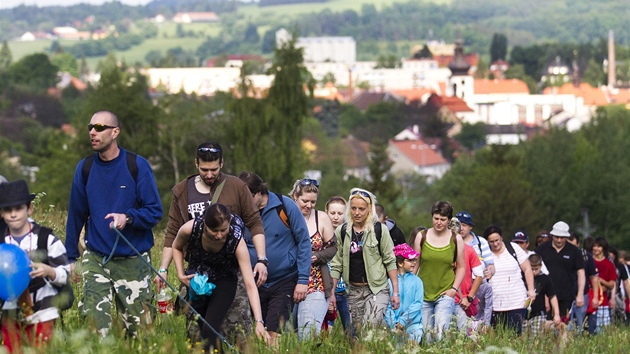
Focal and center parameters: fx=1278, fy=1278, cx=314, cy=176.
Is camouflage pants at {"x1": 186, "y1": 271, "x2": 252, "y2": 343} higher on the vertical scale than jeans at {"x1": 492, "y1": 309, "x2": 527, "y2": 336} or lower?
higher

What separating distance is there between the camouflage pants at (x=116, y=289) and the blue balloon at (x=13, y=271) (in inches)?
51.1

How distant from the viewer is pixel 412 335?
9.27 metres

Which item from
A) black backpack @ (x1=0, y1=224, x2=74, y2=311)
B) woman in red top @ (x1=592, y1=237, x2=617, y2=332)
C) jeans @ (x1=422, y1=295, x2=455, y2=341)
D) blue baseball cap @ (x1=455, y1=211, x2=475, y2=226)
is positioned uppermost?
black backpack @ (x1=0, y1=224, x2=74, y2=311)

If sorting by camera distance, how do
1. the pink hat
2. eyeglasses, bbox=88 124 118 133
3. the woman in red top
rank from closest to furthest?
eyeglasses, bbox=88 124 118 133 → the pink hat → the woman in red top

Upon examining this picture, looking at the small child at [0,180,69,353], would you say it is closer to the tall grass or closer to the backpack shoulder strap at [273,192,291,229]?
the tall grass

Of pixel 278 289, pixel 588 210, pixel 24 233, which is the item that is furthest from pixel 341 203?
pixel 588 210

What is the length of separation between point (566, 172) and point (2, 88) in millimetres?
92264

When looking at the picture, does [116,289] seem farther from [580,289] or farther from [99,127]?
[580,289]

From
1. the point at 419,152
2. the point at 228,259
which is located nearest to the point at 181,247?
the point at 228,259

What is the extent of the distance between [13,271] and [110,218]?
1.47 metres

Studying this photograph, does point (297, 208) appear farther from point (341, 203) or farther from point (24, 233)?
point (24, 233)

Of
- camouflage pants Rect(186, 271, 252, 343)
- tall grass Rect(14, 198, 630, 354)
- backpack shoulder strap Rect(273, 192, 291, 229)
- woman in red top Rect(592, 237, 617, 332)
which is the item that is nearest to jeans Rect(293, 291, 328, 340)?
tall grass Rect(14, 198, 630, 354)

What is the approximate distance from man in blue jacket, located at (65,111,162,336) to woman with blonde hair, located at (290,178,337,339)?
5.36 feet

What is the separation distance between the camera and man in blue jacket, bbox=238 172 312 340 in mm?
8500
